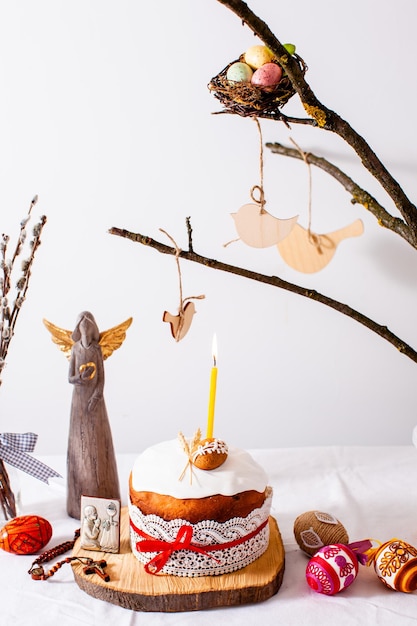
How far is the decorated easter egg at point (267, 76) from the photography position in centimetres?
88

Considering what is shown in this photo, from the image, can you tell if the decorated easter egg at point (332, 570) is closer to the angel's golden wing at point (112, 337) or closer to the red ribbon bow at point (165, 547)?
the red ribbon bow at point (165, 547)

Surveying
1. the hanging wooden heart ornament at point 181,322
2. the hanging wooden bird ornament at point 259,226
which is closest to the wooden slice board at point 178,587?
the hanging wooden heart ornament at point 181,322

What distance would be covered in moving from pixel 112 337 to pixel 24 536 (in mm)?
318

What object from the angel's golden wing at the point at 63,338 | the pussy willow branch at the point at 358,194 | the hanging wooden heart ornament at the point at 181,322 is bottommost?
the angel's golden wing at the point at 63,338

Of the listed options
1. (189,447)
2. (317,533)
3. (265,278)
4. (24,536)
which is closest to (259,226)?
(265,278)

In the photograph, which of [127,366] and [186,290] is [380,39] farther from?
[127,366]

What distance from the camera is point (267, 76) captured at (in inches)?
34.8

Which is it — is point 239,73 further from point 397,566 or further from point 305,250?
point 397,566

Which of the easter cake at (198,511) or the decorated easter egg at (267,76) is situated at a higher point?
the decorated easter egg at (267,76)

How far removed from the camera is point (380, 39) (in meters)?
1.29

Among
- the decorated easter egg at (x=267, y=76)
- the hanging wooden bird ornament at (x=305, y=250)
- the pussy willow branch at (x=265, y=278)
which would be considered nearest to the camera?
the decorated easter egg at (x=267, y=76)

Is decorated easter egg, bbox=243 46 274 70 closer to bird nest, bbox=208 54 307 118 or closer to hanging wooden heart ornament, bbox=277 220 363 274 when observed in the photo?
bird nest, bbox=208 54 307 118

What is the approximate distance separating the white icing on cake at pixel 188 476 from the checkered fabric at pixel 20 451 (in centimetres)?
21

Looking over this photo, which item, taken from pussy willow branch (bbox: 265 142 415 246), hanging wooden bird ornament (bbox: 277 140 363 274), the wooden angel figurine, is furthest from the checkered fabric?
pussy willow branch (bbox: 265 142 415 246)
